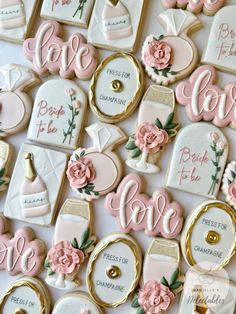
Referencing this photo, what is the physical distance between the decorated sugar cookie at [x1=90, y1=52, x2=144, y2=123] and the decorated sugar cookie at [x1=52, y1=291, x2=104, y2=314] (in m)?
0.26

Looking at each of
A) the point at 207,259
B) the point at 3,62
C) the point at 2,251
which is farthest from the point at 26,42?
the point at 207,259

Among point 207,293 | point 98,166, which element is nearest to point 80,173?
point 98,166

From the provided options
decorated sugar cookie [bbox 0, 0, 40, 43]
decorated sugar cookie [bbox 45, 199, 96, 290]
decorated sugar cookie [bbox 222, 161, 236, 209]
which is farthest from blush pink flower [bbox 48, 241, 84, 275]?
decorated sugar cookie [bbox 0, 0, 40, 43]

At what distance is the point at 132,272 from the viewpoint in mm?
711

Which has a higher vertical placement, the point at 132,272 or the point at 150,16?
the point at 150,16

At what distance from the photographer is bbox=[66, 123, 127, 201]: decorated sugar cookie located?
0.73 metres

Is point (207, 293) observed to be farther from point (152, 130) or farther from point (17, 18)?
point (17, 18)

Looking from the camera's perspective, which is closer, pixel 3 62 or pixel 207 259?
pixel 207 259

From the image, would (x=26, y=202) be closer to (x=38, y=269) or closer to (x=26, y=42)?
(x=38, y=269)

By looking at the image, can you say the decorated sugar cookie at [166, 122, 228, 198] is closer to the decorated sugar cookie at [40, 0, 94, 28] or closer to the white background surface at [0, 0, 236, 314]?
the white background surface at [0, 0, 236, 314]

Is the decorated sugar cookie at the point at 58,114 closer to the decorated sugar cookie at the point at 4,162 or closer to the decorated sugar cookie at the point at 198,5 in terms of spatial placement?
the decorated sugar cookie at the point at 4,162

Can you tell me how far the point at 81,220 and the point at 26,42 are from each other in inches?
11.3

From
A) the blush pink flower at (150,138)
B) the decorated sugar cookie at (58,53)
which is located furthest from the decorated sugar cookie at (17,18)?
the blush pink flower at (150,138)

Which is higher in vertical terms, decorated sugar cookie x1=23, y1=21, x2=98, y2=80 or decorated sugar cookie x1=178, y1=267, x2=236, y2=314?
decorated sugar cookie x1=23, y1=21, x2=98, y2=80
